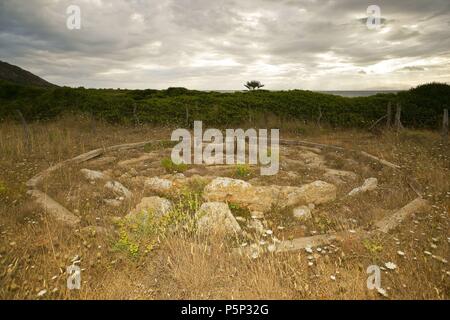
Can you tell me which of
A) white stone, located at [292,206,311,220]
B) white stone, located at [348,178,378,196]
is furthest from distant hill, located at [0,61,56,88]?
white stone, located at [348,178,378,196]

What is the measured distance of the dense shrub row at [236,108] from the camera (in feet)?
47.9

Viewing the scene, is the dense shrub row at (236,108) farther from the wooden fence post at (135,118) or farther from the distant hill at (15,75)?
the distant hill at (15,75)

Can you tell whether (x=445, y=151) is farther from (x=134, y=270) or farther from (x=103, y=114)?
(x=103, y=114)

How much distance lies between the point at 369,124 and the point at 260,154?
8.19 m

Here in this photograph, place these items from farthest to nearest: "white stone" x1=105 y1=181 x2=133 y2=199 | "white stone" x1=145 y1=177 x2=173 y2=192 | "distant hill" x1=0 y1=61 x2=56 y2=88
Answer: "distant hill" x1=0 y1=61 x2=56 y2=88 < "white stone" x1=145 y1=177 x2=173 y2=192 < "white stone" x1=105 y1=181 x2=133 y2=199

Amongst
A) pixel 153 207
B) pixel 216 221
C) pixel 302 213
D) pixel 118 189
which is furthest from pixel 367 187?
pixel 118 189

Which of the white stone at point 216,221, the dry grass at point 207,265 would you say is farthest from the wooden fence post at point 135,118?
the white stone at point 216,221

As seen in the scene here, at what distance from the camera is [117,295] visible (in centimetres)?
311

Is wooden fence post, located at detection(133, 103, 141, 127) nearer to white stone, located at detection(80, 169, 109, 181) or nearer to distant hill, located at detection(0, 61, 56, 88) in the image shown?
white stone, located at detection(80, 169, 109, 181)

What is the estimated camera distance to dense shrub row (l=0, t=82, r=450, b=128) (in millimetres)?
14586

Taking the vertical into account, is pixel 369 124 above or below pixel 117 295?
above
